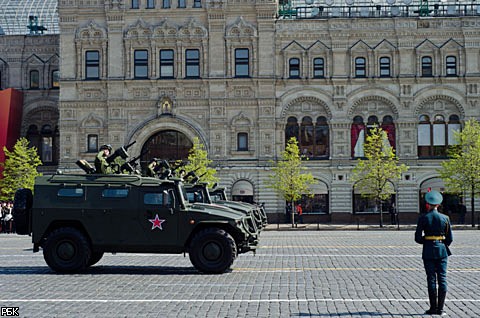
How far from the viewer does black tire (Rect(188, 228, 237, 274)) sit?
1995 cm

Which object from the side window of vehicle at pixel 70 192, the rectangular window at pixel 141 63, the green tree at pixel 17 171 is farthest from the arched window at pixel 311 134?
the side window of vehicle at pixel 70 192

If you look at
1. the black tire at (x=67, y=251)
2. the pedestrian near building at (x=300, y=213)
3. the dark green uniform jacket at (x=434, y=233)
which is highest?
the dark green uniform jacket at (x=434, y=233)

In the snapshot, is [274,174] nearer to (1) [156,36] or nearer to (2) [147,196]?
(1) [156,36]

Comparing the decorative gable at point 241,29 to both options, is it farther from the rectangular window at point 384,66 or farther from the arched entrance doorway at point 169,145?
the rectangular window at point 384,66

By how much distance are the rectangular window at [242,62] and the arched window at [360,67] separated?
8.11 meters

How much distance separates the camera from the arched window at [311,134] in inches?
2391

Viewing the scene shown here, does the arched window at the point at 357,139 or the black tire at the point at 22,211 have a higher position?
the arched window at the point at 357,139

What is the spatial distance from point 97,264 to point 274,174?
37.6 m

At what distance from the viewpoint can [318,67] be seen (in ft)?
199

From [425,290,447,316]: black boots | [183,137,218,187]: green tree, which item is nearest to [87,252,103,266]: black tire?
[425,290,447,316]: black boots

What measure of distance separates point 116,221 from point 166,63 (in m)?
41.0

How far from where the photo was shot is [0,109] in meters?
61.8

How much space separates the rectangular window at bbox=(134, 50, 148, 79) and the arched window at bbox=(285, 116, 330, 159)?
11403 mm

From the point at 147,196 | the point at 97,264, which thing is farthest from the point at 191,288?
the point at 97,264
